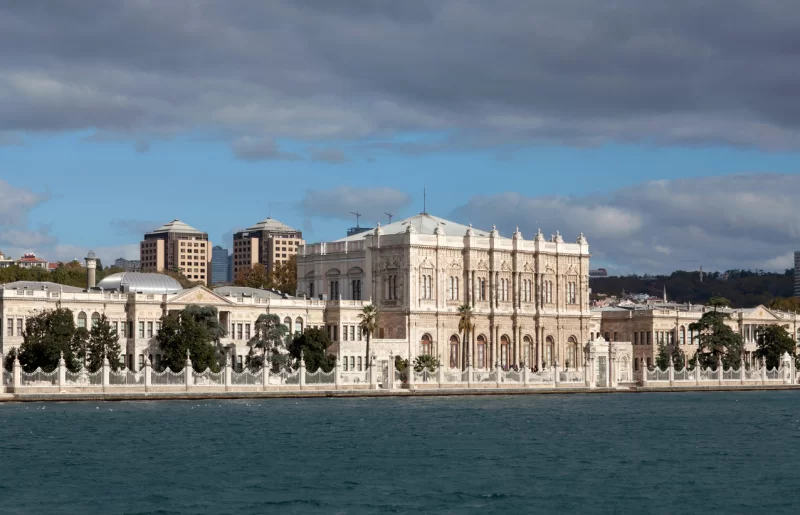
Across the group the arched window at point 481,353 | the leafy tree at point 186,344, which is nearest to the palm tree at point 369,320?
the arched window at point 481,353

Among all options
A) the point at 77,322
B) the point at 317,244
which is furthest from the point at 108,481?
the point at 317,244

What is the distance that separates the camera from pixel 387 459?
54.8m

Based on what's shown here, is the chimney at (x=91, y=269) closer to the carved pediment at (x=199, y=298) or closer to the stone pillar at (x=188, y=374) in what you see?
the carved pediment at (x=199, y=298)

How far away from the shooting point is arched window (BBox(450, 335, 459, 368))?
392 feet

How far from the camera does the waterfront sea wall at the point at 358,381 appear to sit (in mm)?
81812

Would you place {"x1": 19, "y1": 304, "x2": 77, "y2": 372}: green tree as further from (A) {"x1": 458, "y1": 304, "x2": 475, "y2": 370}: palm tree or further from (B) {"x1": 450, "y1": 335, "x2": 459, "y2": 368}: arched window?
(B) {"x1": 450, "y1": 335, "x2": 459, "y2": 368}: arched window

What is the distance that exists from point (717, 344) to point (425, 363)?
28005 mm

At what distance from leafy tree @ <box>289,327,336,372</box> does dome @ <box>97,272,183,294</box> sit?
13.0 metres

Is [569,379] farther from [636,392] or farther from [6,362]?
[6,362]

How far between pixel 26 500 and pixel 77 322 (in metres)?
60.1

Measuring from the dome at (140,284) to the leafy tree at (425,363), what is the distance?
58.6ft

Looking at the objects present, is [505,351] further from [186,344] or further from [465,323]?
[186,344]

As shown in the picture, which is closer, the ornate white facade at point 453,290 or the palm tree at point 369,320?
the palm tree at point 369,320

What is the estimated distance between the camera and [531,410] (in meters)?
82.4
